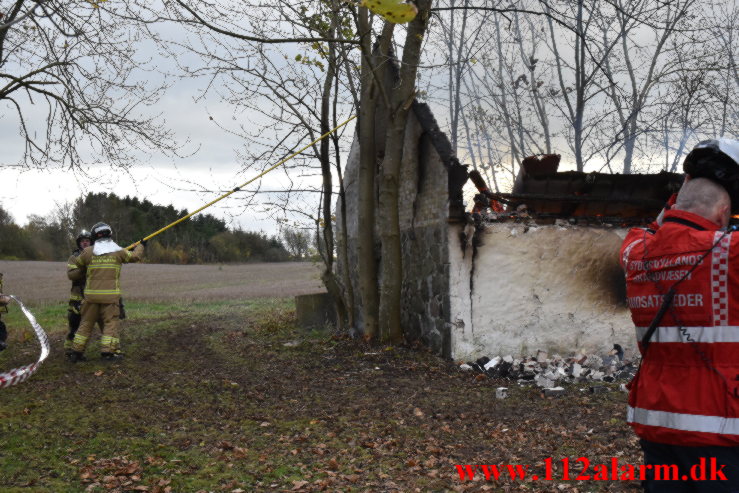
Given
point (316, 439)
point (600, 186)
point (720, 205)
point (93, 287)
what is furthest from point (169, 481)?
point (600, 186)

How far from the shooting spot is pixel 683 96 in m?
13.6

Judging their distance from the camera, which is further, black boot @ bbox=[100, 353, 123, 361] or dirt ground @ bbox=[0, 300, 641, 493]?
black boot @ bbox=[100, 353, 123, 361]

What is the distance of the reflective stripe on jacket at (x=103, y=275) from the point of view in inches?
375

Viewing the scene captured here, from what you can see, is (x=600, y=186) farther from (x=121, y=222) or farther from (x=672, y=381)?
(x=121, y=222)

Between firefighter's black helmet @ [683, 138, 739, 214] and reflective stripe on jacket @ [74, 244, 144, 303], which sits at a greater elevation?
firefighter's black helmet @ [683, 138, 739, 214]

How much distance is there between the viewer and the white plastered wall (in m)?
9.13

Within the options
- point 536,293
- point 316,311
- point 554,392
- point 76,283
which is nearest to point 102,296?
point 76,283

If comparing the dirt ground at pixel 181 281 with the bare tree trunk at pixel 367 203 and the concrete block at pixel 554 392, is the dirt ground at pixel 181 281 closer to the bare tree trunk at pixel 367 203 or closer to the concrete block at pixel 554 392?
the bare tree trunk at pixel 367 203

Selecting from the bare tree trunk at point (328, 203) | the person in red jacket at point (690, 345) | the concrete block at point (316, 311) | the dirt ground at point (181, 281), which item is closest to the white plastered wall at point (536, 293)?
the bare tree trunk at point (328, 203)

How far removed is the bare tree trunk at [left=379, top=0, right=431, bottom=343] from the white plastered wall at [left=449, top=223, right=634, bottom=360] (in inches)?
52.3

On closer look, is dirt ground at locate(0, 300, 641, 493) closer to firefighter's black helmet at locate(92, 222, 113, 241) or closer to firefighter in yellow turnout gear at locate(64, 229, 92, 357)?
firefighter in yellow turnout gear at locate(64, 229, 92, 357)

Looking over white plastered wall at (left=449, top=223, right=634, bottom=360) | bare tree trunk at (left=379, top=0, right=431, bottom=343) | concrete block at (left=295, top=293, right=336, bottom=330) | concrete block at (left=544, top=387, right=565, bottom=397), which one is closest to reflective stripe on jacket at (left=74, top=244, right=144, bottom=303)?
bare tree trunk at (left=379, top=0, right=431, bottom=343)

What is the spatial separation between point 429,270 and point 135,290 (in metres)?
22.1

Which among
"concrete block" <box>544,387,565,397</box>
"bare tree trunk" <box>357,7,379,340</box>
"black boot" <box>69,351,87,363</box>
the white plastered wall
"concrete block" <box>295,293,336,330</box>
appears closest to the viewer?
"concrete block" <box>544,387,565,397</box>
